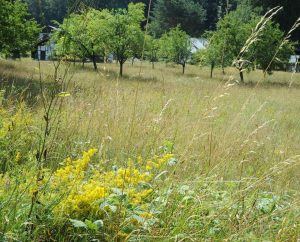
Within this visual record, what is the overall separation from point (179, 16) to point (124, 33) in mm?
34606

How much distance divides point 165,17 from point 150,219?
55.6 metres

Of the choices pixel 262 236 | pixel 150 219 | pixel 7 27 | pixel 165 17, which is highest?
pixel 165 17

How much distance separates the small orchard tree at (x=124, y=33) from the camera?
22.1 metres

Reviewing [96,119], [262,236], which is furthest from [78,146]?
[262,236]

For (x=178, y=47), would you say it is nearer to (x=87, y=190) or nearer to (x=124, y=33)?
(x=124, y=33)

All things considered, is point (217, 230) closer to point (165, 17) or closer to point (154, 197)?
point (154, 197)

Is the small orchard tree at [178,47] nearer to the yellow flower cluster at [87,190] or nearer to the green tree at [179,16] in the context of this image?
the green tree at [179,16]

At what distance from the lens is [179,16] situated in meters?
Answer: 54.9

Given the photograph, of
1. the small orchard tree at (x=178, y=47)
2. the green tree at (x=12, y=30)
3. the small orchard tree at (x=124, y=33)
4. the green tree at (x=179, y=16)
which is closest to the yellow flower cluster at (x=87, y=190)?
the green tree at (x=12, y=30)

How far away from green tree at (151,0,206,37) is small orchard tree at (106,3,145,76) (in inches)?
1269

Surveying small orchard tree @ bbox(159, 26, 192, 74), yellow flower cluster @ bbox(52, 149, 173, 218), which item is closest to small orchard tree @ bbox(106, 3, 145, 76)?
small orchard tree @ bbox(159, 26, 192, 74)

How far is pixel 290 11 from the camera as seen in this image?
128 feet

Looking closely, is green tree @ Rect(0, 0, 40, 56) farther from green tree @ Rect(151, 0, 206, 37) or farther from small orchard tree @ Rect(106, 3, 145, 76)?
green tree @ Rect(151, 0, 206, 37)

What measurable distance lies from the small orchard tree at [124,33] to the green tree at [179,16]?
32225mm
